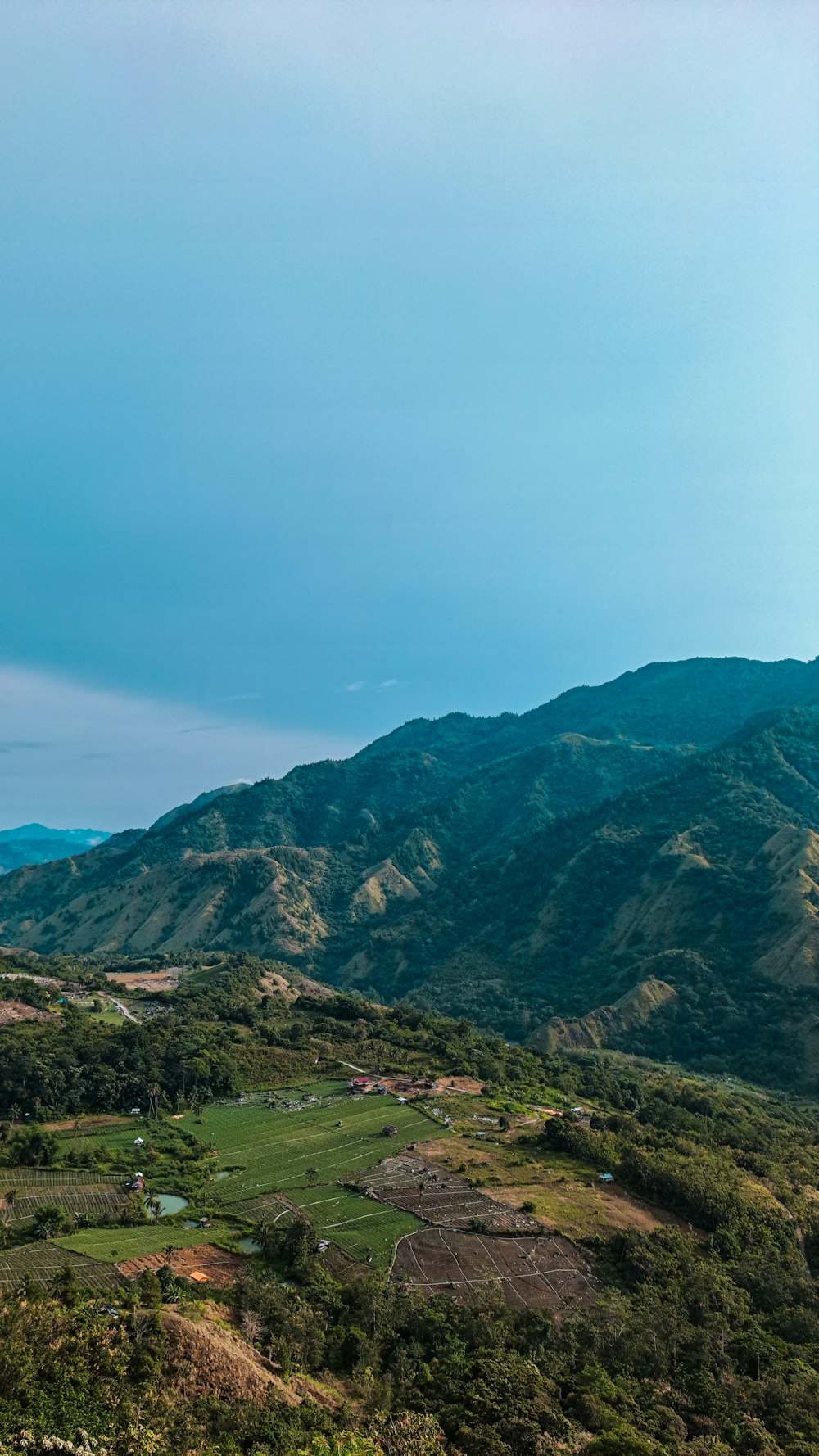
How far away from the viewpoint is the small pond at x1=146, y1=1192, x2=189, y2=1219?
52.3m

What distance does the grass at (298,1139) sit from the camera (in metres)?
57.8

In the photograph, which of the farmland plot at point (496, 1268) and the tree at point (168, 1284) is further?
the farmland plot at point (496, 1268)

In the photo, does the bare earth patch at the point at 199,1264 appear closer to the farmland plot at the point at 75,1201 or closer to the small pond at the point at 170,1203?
the small pond at the point at 170,1203

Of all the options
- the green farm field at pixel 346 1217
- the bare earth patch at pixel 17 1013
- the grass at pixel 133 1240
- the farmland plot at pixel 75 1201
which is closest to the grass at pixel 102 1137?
the farmland plot at pixel 75 1201

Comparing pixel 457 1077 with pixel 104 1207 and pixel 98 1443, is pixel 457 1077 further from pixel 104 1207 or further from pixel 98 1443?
pixel 98 1443

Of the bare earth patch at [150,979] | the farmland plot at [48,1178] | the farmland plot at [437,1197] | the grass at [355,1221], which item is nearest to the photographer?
the grass at [355,1221]

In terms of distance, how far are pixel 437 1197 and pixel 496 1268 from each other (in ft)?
31.0

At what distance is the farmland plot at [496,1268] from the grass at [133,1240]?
12.1 meters

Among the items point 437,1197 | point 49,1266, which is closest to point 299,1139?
point 437,1197

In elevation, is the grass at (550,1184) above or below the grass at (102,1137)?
below

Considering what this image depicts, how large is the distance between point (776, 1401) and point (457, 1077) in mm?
54845

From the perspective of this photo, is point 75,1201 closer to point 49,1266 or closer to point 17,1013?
point 49,1266

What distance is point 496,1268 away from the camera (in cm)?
4634

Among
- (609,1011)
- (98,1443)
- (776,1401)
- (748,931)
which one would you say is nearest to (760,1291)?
(776,1401)
